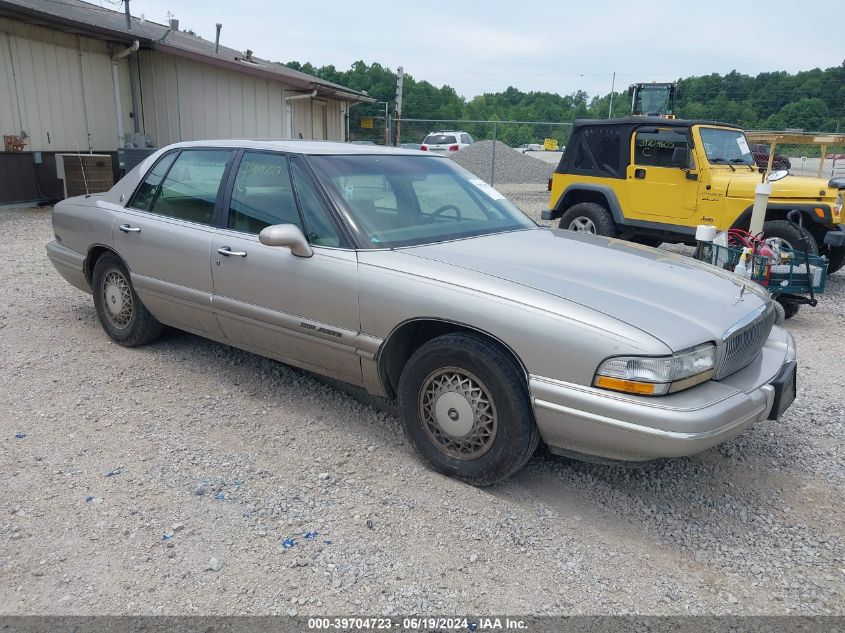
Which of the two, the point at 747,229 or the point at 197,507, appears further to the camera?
the point at 747,229

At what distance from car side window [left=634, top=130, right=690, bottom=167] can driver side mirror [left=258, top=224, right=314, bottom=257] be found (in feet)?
21.2

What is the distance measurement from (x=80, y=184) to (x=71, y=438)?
11.4 m

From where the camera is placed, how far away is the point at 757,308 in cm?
342

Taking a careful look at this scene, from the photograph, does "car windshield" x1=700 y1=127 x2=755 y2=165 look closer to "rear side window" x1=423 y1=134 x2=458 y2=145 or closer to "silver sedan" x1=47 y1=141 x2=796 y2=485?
"silver sedan" x1=47 y1=141 x2=796 y2=485

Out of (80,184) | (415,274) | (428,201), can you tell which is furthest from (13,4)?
(415,274)

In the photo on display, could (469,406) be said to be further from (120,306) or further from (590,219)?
(590,219)

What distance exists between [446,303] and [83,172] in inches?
498

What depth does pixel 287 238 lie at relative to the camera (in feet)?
11.6

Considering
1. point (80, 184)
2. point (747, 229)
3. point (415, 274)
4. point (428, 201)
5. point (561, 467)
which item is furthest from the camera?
point (80, 184)

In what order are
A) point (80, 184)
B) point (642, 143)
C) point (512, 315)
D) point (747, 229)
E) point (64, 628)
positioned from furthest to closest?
1. point (80, 184)
2. point (642, 143)
3. point (747, 229)
4. point (512, 315)
5. point (64, 628)

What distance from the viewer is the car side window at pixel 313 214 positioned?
3.67m

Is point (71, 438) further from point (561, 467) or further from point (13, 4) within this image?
point (13, 4)

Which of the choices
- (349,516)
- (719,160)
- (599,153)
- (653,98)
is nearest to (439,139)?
(653,98)

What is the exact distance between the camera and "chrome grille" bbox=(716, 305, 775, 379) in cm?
301
